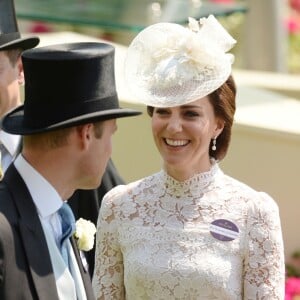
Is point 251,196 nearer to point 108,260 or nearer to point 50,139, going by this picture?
point 108,260

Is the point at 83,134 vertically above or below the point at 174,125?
above

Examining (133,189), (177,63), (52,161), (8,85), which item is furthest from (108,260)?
(52,161)

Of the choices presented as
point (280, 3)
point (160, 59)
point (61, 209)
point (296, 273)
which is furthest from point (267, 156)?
point (280, 3)

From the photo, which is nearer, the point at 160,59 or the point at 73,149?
the point at 73,149

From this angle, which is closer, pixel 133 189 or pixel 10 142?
pixel 133 189

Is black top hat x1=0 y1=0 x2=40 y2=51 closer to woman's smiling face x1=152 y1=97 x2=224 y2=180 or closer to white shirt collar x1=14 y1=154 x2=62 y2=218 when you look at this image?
woman's smiling face x1=152 y1=97 x2=224 y2=180

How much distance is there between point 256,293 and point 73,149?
3.91 ft

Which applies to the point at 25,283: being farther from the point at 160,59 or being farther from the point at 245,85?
the point at 245,85

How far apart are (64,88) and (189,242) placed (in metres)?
1.10

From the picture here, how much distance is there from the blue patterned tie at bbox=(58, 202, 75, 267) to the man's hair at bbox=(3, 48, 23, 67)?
1.51 metres

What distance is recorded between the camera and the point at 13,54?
5.53 metres

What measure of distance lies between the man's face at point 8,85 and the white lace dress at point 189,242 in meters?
0.63

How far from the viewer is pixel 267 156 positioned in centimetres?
753

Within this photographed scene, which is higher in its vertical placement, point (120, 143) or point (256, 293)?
point (256, 293)
